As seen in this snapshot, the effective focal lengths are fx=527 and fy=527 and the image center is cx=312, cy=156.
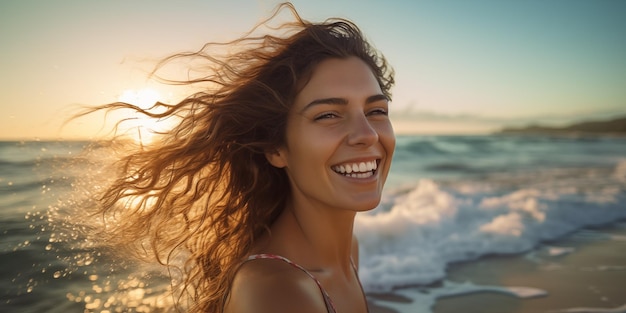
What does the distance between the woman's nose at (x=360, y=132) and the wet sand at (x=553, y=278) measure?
306 centimetres

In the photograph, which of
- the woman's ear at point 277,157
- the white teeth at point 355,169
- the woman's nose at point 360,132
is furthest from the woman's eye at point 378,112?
the woman's ear at point 277,157

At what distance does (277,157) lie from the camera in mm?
2932

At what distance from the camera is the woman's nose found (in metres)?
2.68

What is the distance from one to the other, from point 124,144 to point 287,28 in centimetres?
118

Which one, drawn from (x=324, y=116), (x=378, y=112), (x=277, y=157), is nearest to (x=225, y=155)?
(x=277, y=157)

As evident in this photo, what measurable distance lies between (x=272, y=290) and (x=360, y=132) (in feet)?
2.97

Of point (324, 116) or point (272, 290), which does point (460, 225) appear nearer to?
point (324, 116)

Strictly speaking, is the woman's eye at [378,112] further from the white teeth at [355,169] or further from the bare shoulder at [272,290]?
the bare shoulder at [272,290]

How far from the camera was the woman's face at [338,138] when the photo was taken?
2.71 meters

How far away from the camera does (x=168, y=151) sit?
2961mm

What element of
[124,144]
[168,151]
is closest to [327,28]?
[168,151]

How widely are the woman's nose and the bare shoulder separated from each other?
716mm

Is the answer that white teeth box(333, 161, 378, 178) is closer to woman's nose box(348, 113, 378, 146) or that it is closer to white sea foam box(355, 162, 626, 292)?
woman's nose box(348, 113, 378, 146)

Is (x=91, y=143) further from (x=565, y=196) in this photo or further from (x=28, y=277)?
(x=565, y=196)
